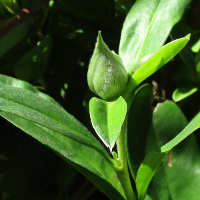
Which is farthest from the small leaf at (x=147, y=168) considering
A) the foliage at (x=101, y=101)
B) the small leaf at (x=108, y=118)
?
the small leaf at (x=108, y=118)

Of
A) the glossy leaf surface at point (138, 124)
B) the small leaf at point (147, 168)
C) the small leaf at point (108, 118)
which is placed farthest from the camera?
the glossy leaf surface at point (138, 124)

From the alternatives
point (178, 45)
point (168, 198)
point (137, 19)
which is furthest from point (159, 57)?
point (168, 198)

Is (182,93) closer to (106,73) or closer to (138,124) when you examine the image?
(138,124)

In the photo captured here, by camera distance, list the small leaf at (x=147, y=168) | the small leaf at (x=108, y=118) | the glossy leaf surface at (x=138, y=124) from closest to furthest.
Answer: the small leaf at (x=108, y=118)
the small leaf at (x=147, y=168)
the glossy leaf surface at (x=138, y=124)

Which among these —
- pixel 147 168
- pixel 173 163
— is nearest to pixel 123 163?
pixel 147 168

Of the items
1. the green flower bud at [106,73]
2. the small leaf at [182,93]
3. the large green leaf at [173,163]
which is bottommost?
the large green leaf at [173,163]

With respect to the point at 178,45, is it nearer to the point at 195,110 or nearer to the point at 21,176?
the point at 195,110

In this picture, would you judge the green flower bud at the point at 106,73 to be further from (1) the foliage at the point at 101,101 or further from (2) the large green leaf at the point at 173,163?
(2) the large green leaf at the point at 173,163
